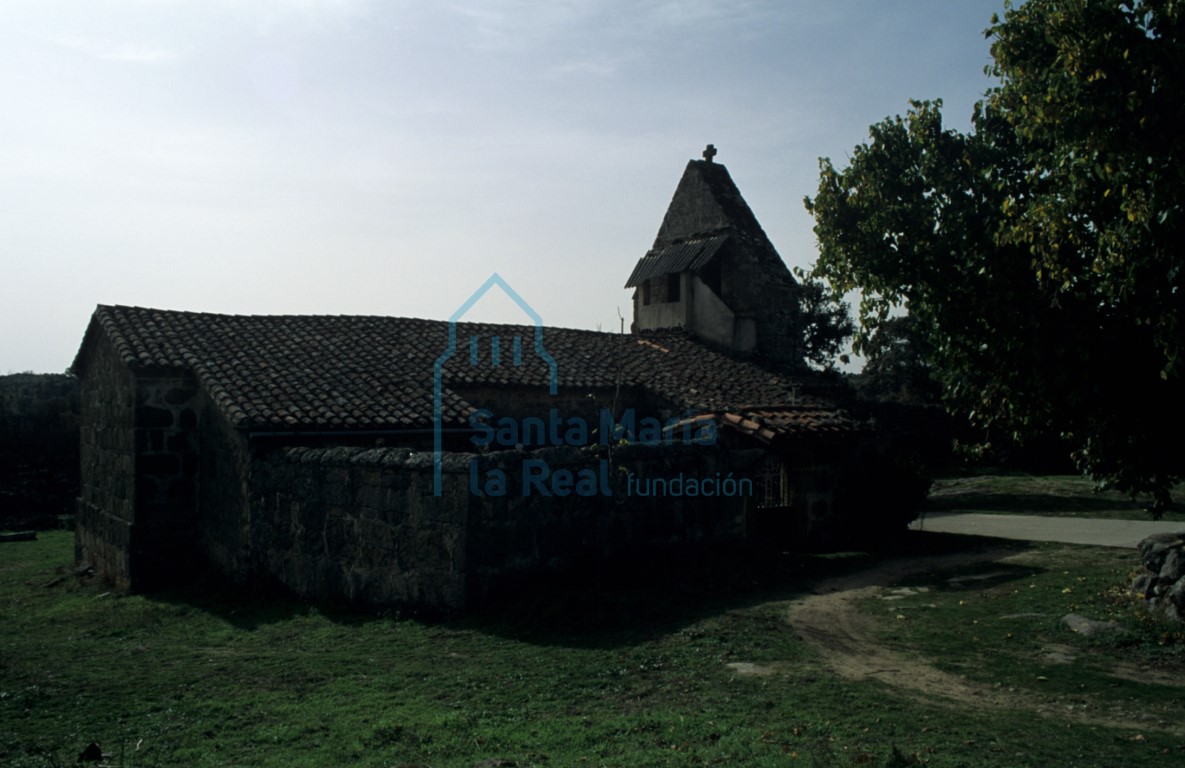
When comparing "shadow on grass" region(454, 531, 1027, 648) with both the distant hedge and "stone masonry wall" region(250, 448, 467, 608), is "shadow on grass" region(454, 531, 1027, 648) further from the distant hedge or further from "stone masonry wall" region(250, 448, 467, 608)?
the distant hedge

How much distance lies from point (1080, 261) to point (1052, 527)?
10.0 metres

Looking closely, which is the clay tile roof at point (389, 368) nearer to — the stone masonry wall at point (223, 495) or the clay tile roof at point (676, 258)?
the stone masonry wall at point (223, 495)

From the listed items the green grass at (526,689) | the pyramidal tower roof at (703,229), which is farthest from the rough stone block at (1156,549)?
the pyramidal tower roof at (703,229)

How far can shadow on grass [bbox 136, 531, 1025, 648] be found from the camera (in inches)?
383

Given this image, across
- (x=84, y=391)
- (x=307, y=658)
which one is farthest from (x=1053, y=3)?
(x=84, y=391)

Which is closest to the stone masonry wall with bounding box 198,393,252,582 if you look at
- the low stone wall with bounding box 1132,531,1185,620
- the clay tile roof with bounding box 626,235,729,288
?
the low stone wall with bounding box 1132,531,1185,620

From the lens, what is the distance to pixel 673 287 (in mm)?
26859

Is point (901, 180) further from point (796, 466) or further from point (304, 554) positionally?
point (304, 554)

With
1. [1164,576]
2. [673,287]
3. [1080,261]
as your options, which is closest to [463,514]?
[1080,261]

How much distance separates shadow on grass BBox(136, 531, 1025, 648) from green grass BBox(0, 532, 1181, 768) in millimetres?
48

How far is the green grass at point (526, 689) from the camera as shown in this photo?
6066 mm

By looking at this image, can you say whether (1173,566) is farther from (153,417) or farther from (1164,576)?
(153,417)

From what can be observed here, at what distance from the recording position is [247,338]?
1770 centimetres

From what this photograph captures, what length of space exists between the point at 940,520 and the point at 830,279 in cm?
832
